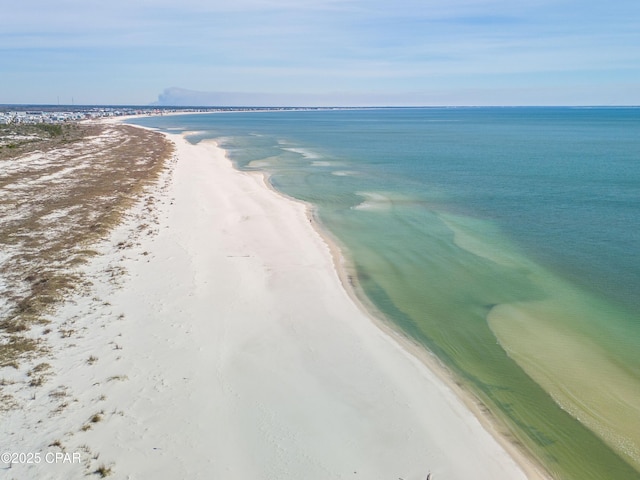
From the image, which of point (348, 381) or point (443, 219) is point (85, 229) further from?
point (443, 219)

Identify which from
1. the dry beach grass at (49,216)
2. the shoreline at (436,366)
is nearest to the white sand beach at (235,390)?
the shoreline at (436,366)

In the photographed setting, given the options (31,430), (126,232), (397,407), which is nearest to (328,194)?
(126,232)

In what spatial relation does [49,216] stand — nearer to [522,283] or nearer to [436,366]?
[436,366]

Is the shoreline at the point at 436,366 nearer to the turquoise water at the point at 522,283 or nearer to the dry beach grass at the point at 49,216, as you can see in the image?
the turquoise water at the point at 522,283

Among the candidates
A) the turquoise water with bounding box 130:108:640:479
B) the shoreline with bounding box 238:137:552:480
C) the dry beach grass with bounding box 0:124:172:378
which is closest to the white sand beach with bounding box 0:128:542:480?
the shoreline with bounding box 238:137:552:480

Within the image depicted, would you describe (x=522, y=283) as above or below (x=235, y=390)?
below

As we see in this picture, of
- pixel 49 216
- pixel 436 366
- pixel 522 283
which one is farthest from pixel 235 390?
pixel 49 216

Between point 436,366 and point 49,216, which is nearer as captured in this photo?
point 436,366
